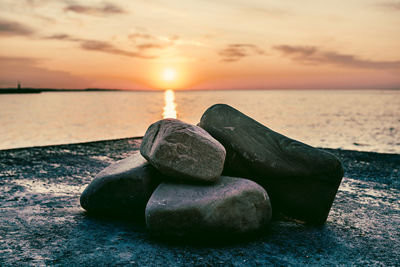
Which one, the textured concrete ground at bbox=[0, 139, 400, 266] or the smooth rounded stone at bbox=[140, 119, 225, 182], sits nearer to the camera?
the textured concrete ground at bbox=[0, 139, 400, 266]

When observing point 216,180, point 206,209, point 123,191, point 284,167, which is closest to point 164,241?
point 206,209

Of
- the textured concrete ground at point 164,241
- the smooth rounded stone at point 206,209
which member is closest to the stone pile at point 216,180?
the smooth rounded stone at point 206,209

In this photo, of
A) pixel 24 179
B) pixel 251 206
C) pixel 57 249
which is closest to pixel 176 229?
pixel 251 206

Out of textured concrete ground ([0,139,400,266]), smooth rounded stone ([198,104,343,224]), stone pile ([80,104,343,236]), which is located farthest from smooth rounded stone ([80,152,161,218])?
smooth rounded stone ([198,104,343,224])

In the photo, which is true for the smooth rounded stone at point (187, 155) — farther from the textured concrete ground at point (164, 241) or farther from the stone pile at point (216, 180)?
the textured concrete ground at point (164, 241)

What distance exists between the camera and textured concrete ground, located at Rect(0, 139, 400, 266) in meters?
3.72

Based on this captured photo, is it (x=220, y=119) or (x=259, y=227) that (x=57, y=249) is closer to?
(x=259, y=227)

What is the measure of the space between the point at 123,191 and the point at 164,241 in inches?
44.3

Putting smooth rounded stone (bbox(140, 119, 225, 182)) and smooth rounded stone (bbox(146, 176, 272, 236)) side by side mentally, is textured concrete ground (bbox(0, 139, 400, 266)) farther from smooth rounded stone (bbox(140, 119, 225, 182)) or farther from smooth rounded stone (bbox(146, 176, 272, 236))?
smooth rounded stone (bbox(140, 119, 225, 182))

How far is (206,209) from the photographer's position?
4.07 meters

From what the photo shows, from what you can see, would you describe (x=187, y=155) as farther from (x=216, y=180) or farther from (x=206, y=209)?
(x=206, y=209)

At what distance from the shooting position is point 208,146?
4.47 m

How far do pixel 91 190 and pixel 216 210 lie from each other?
2069mm

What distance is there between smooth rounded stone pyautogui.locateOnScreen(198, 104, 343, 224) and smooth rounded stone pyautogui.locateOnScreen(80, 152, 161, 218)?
120cm
